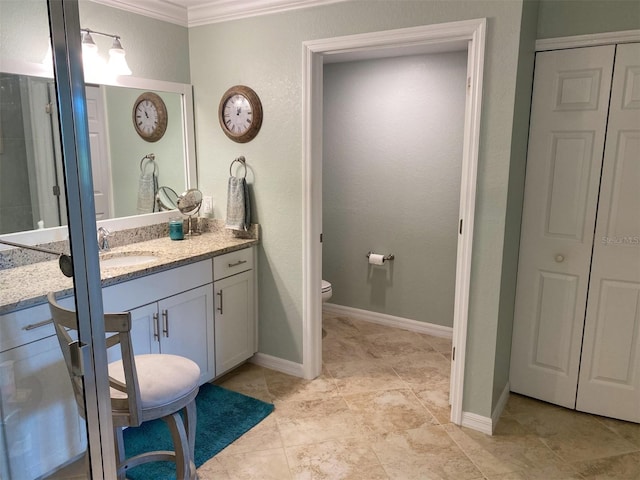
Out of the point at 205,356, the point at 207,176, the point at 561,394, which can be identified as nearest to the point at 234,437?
the point at 205,356

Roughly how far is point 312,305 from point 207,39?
1.81 m

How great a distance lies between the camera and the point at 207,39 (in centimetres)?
301

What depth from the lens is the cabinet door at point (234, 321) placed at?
2.84 metres

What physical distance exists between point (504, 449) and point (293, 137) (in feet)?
6.63

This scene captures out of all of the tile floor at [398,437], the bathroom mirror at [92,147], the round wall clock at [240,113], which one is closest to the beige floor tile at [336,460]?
the tile floor at [398,437]

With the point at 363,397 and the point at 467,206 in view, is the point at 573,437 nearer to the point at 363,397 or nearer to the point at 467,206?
the point at 363,397

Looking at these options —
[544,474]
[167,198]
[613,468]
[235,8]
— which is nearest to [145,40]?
[235,8]

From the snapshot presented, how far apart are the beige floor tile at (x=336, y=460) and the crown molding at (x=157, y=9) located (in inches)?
→ 101

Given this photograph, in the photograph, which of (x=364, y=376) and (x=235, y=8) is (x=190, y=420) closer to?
(x=364, y=376)

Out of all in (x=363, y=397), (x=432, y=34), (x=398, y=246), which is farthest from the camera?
(x=398, y=246)

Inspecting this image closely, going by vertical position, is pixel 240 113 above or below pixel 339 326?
above

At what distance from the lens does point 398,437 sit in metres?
2.45

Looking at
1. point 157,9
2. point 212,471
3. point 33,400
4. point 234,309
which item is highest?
point 157,9

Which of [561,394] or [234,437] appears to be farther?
[561,394]
